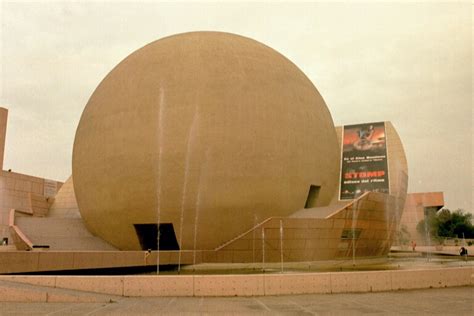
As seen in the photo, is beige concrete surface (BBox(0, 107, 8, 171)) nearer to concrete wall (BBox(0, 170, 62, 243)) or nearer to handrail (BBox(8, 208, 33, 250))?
concrete wall (BBox(0, 170, 62, 243))

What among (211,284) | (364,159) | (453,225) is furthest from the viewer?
(453,225)

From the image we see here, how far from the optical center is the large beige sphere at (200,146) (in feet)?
80.3

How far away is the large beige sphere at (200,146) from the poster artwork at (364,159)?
7.59m

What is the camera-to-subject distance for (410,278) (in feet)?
43.5

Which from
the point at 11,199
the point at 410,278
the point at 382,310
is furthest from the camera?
the point at 11,199

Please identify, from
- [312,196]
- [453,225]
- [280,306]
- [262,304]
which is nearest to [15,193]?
[312,196]

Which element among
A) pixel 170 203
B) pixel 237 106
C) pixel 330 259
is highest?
pixel 237 106

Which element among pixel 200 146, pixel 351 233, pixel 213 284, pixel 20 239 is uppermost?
pixel 200 146

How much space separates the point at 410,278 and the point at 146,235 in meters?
17.4

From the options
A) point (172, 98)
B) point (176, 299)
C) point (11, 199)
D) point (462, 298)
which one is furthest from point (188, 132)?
point (11, 199)

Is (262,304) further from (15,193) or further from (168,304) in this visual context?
(15,193)

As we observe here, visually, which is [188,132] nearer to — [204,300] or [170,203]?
[170,203]

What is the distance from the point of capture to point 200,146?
80.5ft

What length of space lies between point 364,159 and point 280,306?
95.8ft
